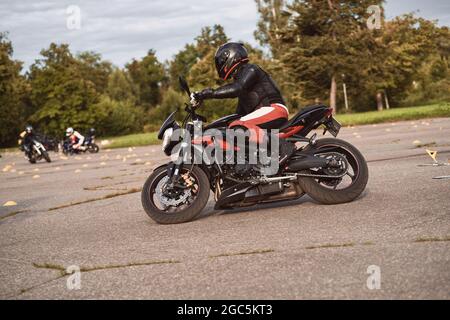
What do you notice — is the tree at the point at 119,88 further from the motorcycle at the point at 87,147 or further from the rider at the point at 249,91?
the rider at the point at 249,91

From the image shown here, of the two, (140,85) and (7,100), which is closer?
(7,100)

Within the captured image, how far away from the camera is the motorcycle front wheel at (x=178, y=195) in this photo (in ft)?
20.9

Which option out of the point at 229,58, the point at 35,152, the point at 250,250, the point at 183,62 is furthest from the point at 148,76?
the point at 250,250

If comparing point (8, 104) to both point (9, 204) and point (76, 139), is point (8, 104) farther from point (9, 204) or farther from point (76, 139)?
point (9, 204)

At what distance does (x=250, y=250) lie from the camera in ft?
15.6

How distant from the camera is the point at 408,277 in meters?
3.65

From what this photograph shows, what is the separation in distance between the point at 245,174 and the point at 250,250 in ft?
Result: 5.84

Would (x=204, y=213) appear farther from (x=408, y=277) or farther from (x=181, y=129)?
(x=408, y=277)

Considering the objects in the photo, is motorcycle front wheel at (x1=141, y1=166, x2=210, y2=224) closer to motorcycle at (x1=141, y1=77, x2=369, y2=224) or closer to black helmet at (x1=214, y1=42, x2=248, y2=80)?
motorcycle at (x1=141, y1=77, x2=369, y2=224)

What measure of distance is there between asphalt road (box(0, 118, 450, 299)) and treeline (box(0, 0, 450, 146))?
45395mm

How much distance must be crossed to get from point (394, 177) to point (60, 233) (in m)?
4.54

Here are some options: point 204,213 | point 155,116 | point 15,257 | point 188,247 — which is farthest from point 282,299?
point 155,116

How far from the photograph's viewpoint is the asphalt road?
3746 mm

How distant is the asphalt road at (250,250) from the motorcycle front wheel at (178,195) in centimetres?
14
